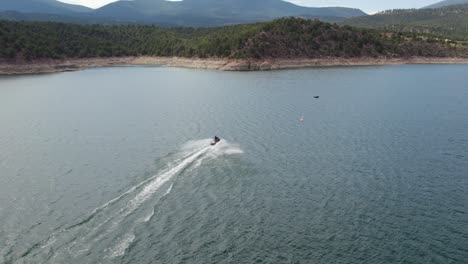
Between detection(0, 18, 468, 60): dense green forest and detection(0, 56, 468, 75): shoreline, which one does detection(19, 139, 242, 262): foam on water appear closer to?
detection(0, 56, 468, 75): shoreline

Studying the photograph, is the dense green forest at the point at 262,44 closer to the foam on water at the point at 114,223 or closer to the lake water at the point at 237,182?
the lake water at the point at 237,182

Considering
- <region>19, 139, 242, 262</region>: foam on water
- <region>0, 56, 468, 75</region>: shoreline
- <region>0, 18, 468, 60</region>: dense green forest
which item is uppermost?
<region>0, 18, 468, 60</region>: dense green forest

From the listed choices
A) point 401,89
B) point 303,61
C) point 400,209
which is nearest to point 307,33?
point 303,61

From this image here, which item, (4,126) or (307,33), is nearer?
(4,126)

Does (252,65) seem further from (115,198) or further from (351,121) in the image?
(115,198)

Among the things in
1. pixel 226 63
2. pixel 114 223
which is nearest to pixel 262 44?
pixel 226 63

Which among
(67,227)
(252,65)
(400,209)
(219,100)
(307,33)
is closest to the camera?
(67,227)

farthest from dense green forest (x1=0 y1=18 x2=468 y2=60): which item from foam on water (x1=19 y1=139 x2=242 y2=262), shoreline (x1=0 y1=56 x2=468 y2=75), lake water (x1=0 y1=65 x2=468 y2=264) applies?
foam on water (x1=19 y1=139 x2=242 y2=262)
